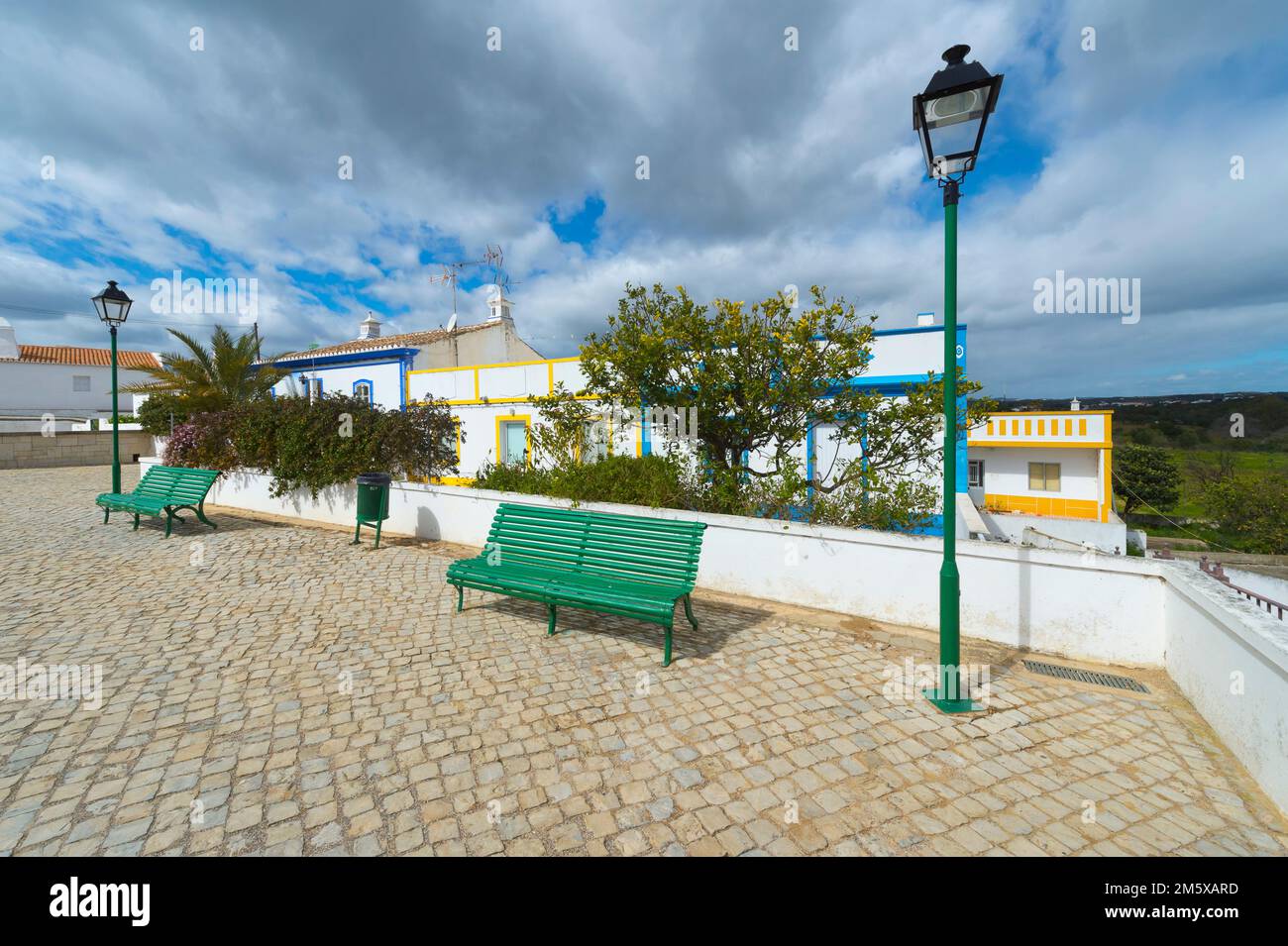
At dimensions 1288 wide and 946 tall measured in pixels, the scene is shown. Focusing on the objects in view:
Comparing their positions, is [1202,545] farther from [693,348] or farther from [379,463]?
[379,463]

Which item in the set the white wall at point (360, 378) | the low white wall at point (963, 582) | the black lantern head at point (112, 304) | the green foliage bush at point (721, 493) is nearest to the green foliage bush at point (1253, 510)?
the green foliage bush at point (721, 493)

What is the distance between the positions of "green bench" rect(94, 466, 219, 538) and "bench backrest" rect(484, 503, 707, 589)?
5.83 metres

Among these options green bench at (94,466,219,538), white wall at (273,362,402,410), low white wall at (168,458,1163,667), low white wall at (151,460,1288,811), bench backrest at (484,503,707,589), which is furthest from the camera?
white wall at (273,362,402,410)

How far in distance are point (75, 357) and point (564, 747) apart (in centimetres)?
5241

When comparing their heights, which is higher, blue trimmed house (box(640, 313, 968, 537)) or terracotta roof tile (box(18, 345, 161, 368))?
terracotta roof tile (box(18, 345, 161, 368))

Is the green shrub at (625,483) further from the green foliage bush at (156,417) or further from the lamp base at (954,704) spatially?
the green foliage bush at (156,417)

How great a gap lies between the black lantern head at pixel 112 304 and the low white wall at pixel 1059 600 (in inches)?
380

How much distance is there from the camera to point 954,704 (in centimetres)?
376

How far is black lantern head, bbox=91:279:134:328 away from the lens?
10406mm

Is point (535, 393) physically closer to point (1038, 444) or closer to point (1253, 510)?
point (1038, 444)

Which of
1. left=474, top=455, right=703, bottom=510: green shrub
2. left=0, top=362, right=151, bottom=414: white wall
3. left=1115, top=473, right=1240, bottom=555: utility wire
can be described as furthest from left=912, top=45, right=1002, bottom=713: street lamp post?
left=0, top=362, right=151, bottom=414: white wall

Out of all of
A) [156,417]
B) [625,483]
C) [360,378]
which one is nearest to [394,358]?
[360,378]

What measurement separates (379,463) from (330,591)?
4338mm

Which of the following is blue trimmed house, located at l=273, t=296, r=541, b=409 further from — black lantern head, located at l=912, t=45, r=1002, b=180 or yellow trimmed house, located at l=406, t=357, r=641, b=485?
black lantern head, located at l=912, t=45, r=1002, b=180
